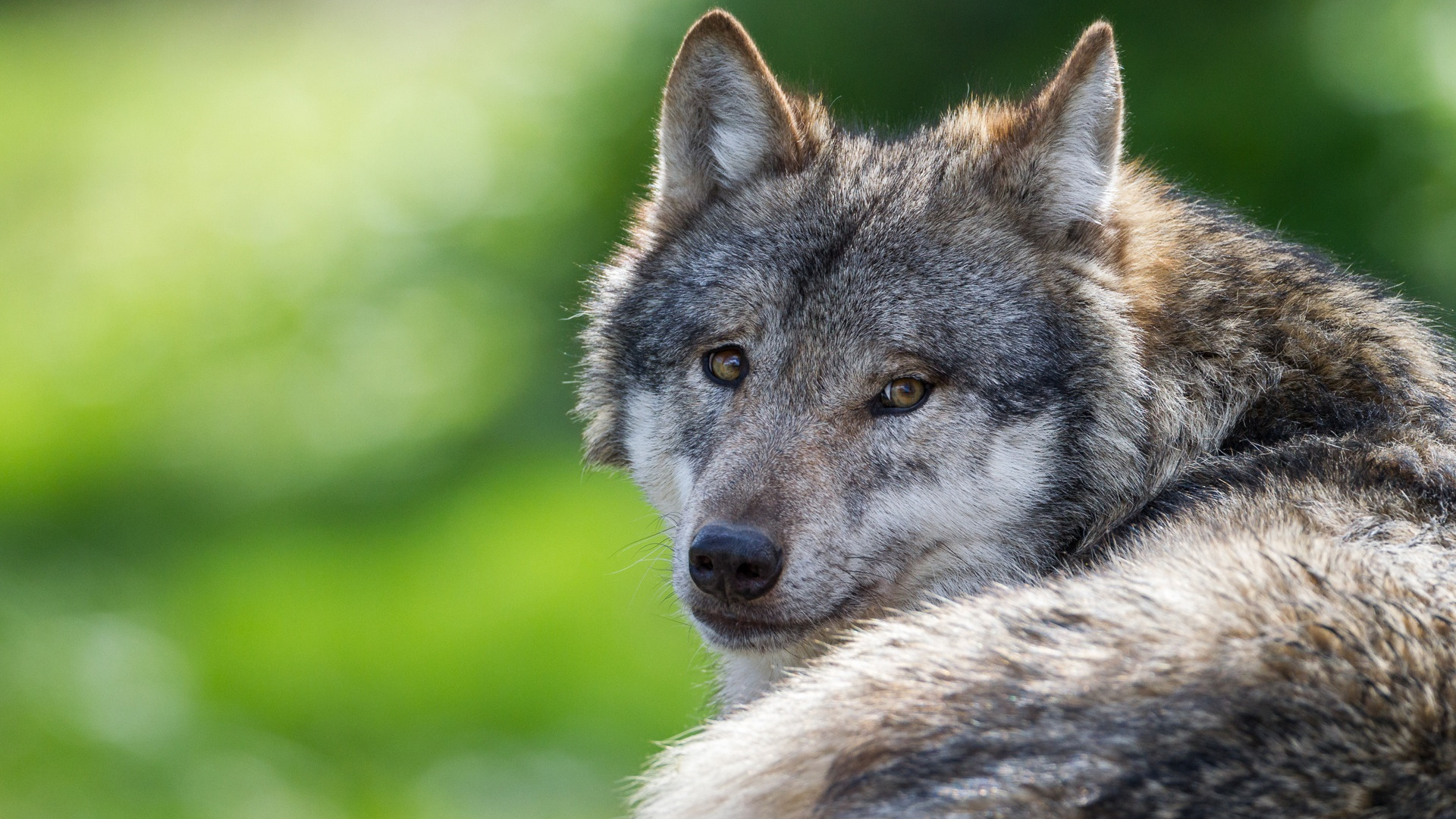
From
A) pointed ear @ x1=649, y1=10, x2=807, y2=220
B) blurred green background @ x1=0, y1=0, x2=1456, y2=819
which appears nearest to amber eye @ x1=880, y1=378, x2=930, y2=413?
pointed ear @ x1=649, y1=10, x2=807, y2=220

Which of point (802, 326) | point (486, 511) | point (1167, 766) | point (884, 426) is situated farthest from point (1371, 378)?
point (486, 511)

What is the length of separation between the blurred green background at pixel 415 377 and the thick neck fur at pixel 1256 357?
2002 millimetres

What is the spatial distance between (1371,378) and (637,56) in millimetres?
8994

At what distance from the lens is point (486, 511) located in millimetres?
9555

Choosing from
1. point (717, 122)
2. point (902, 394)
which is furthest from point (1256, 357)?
point (717, 122)

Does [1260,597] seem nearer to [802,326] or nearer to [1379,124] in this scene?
[802,326]

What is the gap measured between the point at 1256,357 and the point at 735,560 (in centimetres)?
166

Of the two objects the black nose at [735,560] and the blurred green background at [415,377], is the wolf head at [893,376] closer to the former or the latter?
the black nose at [735,560]

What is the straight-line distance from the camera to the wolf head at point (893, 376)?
4.06 meters

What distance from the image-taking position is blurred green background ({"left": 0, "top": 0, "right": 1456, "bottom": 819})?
7.93 metres

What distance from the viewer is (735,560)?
391 cm

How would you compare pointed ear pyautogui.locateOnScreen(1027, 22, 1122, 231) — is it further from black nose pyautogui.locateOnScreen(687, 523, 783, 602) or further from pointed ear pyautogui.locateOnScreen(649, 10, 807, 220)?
black nose pyautogui.locateOnScreen(687, 523, 783, 602)

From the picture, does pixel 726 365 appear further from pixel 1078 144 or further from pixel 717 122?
pixel 1078 144

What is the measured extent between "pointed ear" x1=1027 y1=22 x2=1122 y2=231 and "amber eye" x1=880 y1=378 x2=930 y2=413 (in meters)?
0.71
